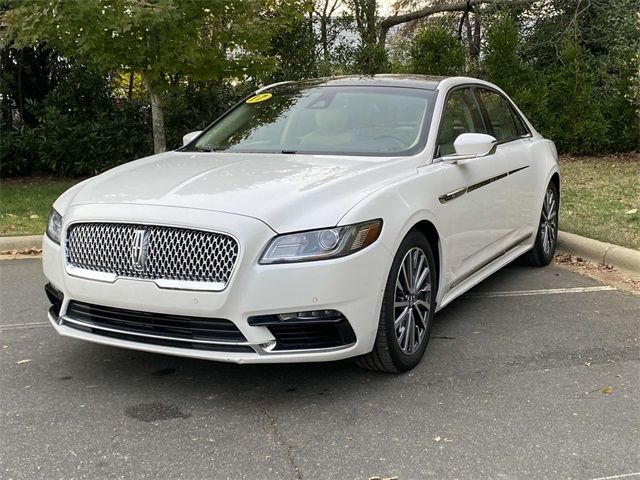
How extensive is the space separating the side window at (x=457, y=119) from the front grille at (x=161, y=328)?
6.06 ft

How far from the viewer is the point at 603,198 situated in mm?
8836

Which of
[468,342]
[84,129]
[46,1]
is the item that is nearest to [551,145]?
[468,342]

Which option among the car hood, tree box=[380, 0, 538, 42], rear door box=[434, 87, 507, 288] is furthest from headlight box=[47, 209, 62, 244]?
tree box=[380, 0, 538, 42]

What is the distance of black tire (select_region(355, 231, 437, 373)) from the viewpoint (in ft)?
11.6

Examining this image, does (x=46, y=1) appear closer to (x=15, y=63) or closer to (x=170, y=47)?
(x=170, y=47)

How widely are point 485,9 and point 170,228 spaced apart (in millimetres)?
13524

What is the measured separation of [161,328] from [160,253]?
0.36 metres

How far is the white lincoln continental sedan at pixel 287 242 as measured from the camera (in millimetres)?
3217

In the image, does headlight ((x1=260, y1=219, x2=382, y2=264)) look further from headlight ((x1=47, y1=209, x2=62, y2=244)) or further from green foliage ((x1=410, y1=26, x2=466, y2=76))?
green foliage ((x1=410, y1=26, x2=466, y2=76))

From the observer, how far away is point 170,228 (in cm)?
329

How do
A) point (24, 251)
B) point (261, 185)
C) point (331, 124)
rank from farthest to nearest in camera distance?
1. point (24, 251)
2. point (331, 124)
3. point (261, 185)

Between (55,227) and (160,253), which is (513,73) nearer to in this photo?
(55,227)

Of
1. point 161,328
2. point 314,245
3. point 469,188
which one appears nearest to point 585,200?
point 469,188

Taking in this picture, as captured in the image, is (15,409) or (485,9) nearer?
(15,409)
